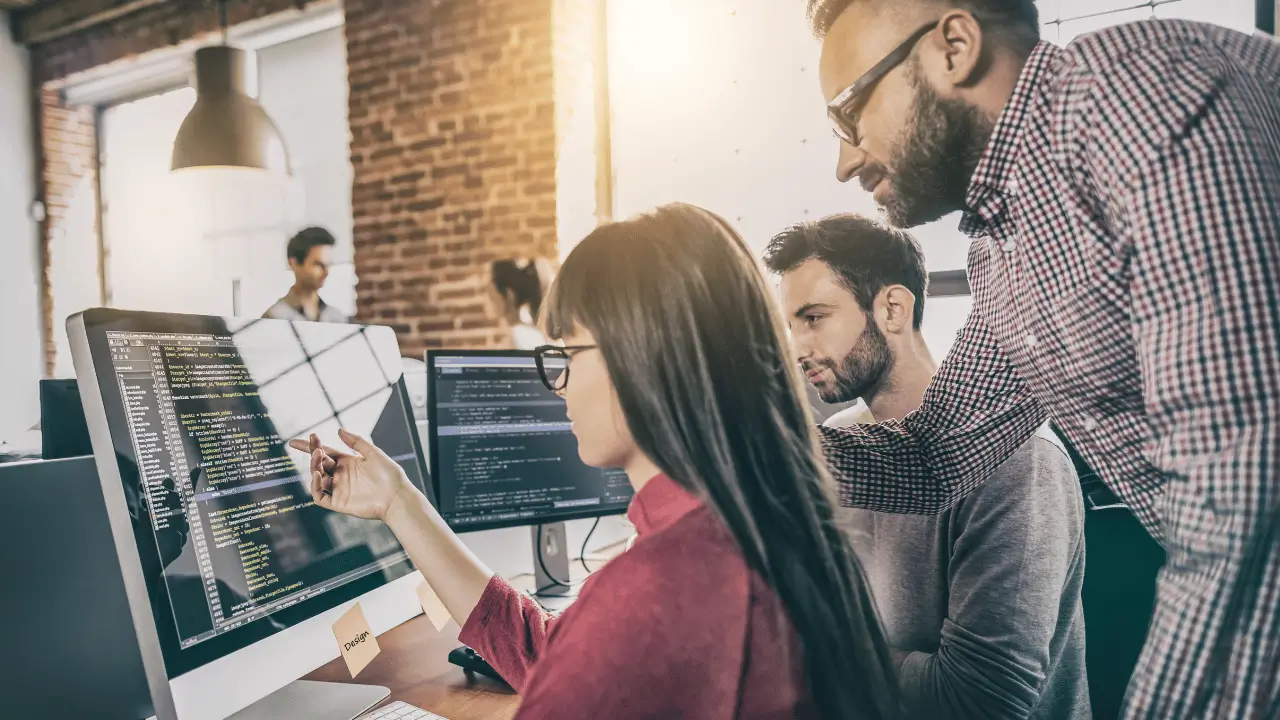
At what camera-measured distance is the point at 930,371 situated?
1853mm

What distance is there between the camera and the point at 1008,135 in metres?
1.04

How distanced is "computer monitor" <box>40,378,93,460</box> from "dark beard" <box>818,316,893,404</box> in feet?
4.53

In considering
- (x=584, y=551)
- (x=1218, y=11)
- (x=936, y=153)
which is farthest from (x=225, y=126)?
(x=1218, y=11)

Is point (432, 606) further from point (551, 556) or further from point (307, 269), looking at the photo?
point (307, 269)

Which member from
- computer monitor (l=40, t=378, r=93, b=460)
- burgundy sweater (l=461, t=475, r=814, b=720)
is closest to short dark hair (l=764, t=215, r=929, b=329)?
burgundy sweater (l=461, t=475, r=814, b=720)

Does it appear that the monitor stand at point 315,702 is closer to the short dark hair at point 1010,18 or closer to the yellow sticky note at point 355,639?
the yellow sticky note at point 355,639

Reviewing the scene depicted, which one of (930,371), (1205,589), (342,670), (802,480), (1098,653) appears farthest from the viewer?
(930,371)

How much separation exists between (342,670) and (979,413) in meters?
0.99

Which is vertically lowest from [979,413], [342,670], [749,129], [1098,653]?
[1098,653]

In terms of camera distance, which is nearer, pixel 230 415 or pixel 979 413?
pixel 230 415

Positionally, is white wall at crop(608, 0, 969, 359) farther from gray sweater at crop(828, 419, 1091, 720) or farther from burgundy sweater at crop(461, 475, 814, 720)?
burgundy sweater at crop(461, 475, 814, 720)

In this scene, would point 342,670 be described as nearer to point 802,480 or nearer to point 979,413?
point 802,480

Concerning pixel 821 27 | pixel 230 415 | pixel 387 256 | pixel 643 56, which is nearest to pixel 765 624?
pixel 230 415

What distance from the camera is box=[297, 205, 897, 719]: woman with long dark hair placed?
72 cm
